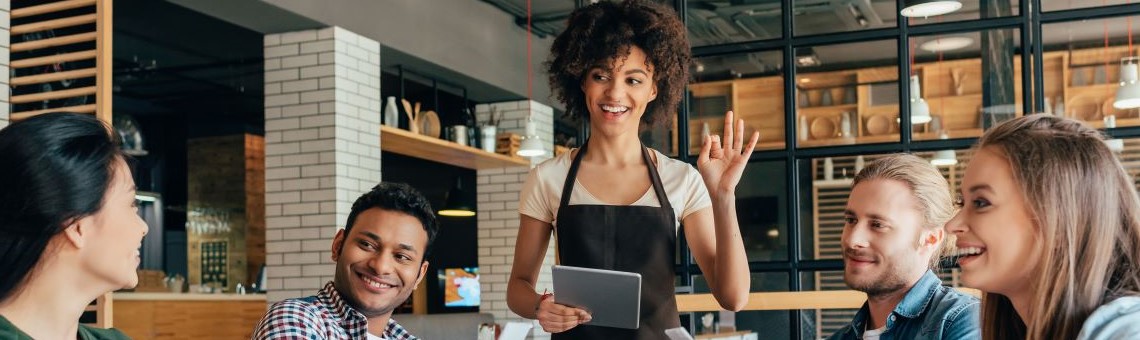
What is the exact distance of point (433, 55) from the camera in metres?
8.78

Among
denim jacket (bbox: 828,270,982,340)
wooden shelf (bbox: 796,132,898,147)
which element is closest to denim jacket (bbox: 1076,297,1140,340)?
denim jacket (bbox: 828,270,982,340)

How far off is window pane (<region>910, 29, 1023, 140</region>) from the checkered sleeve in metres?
2.99

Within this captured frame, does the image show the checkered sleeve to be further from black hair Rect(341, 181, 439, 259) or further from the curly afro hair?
the curly afro hair

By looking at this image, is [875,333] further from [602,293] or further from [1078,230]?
[1078,230]

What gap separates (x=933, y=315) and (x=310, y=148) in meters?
5.75

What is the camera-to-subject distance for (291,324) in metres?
2.38

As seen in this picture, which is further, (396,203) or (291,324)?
(396,203)

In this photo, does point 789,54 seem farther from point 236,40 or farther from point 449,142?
point 236,40

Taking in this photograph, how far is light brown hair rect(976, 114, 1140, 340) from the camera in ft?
5.08

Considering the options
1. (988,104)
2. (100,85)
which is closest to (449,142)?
(100,85)

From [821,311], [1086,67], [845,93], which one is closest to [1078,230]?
[821,311]

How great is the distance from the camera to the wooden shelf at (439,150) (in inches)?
332

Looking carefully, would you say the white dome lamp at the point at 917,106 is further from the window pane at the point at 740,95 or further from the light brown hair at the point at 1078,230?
the light brown hair at the point at 1078,230

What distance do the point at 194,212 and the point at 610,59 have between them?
11899 millimetres
